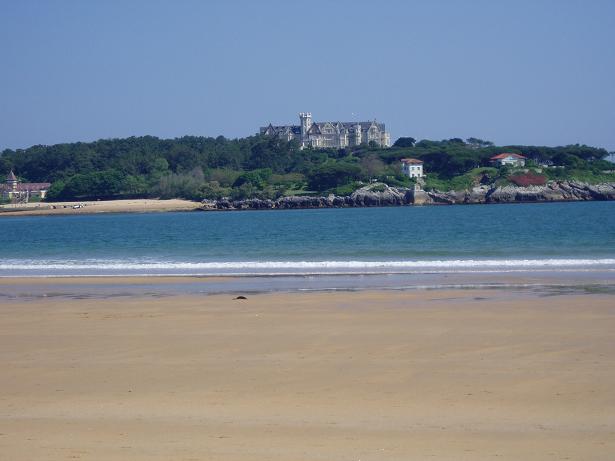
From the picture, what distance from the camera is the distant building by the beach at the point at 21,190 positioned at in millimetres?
128250

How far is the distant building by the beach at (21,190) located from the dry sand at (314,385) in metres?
121

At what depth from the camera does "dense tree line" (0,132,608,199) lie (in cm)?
11656

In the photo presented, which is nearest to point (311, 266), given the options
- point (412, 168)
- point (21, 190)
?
point (412, 168)

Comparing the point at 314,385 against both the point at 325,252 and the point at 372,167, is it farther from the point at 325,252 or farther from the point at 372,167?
the point at 372,167

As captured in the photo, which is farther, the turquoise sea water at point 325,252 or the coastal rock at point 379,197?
the coastal rock at point 379,197

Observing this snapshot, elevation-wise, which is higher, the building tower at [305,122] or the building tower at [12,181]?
the building tower at [305,122]

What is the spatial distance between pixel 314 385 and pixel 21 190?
428 feet

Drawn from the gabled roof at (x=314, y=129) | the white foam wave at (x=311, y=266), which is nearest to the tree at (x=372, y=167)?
the gabled roof at (x=314, y=129)

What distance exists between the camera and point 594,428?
7.44 metres

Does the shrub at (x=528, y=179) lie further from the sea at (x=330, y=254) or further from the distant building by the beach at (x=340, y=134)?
the distant building by the beach at (x=340, y=134)

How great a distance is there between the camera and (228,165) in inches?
5723

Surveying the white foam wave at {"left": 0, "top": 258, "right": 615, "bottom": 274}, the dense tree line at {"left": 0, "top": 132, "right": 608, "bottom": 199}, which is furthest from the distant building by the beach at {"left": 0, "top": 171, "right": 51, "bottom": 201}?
the white foam wave at {"left": 0, "top": 258, "right": 615, "bottom": 274}

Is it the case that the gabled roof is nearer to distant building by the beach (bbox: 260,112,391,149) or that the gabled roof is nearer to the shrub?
distant building by the beach (bbox: 260,112,391,149)

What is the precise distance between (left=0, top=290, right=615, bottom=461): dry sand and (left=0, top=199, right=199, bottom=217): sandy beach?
303ft
